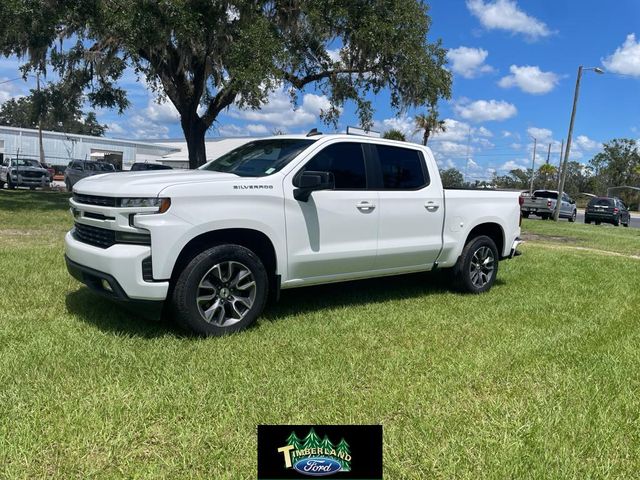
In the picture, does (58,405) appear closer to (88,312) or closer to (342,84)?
(88,312)

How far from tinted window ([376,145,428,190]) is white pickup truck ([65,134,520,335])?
14mm

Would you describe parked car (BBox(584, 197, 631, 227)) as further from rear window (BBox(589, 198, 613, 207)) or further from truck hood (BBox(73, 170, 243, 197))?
truck hood (BBox(73, 170, 243, 197))

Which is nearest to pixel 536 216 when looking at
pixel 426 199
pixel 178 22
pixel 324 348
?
pixel 178 22

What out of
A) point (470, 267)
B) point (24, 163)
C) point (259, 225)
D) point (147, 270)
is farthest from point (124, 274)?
point (24, 163)

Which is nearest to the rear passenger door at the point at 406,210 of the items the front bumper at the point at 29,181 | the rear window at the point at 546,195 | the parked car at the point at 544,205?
the parked car at the point at 544,205

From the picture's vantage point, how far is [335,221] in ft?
16.6

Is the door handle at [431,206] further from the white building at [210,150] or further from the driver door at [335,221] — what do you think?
the white building at [210,150]

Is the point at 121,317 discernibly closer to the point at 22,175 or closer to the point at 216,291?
the point at 216,291

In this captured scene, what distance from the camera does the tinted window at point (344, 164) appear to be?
16.7 feet

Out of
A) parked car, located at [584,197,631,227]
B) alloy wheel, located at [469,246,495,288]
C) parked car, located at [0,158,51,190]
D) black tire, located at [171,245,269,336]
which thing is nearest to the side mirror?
black tire, located at [171,245,269,336]

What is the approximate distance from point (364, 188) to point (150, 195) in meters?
2.21

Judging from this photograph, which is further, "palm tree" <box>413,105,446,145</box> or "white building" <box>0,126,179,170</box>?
"white building" <box>0,126,179,170</box>

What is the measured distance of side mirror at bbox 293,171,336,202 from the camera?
4.51m

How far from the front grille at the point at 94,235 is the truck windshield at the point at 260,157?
1.29m
